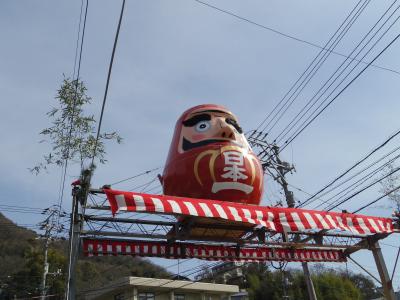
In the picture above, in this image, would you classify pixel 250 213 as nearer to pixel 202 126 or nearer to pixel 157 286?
pixel 202 126

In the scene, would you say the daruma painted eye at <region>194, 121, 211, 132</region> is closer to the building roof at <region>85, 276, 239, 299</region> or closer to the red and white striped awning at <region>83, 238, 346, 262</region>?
the red and white striped awning at <region>83, 238, 346, 262</region>

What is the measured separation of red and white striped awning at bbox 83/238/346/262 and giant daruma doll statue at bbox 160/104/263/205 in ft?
5.89

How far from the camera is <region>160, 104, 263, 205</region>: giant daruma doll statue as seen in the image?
40.3 ft

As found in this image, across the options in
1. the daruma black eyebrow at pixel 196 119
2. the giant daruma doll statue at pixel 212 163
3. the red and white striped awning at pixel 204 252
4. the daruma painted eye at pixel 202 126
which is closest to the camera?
the red and white striped awning at pixel 204 252

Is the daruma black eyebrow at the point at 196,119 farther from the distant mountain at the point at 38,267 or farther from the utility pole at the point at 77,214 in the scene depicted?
the distant mountain at the point at 38,267

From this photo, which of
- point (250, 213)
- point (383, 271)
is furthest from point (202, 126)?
point (383, 271)

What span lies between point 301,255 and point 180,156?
607 cm

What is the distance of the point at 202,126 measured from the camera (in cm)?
1326

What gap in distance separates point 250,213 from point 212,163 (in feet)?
6.03

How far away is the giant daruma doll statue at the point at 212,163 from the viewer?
1228 centimetres

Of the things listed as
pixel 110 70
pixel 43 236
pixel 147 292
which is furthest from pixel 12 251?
pixel 110 70

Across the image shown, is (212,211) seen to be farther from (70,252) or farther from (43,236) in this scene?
(43,236)

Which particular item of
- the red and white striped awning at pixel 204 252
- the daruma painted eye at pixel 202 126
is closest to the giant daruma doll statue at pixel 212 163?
the daruma painted eye at pixel 202 126

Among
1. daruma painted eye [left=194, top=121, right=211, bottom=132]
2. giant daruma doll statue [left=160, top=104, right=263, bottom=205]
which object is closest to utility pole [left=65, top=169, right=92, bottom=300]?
giant daruma doll statue [left=160, top=104, right=263, bottom=205]
